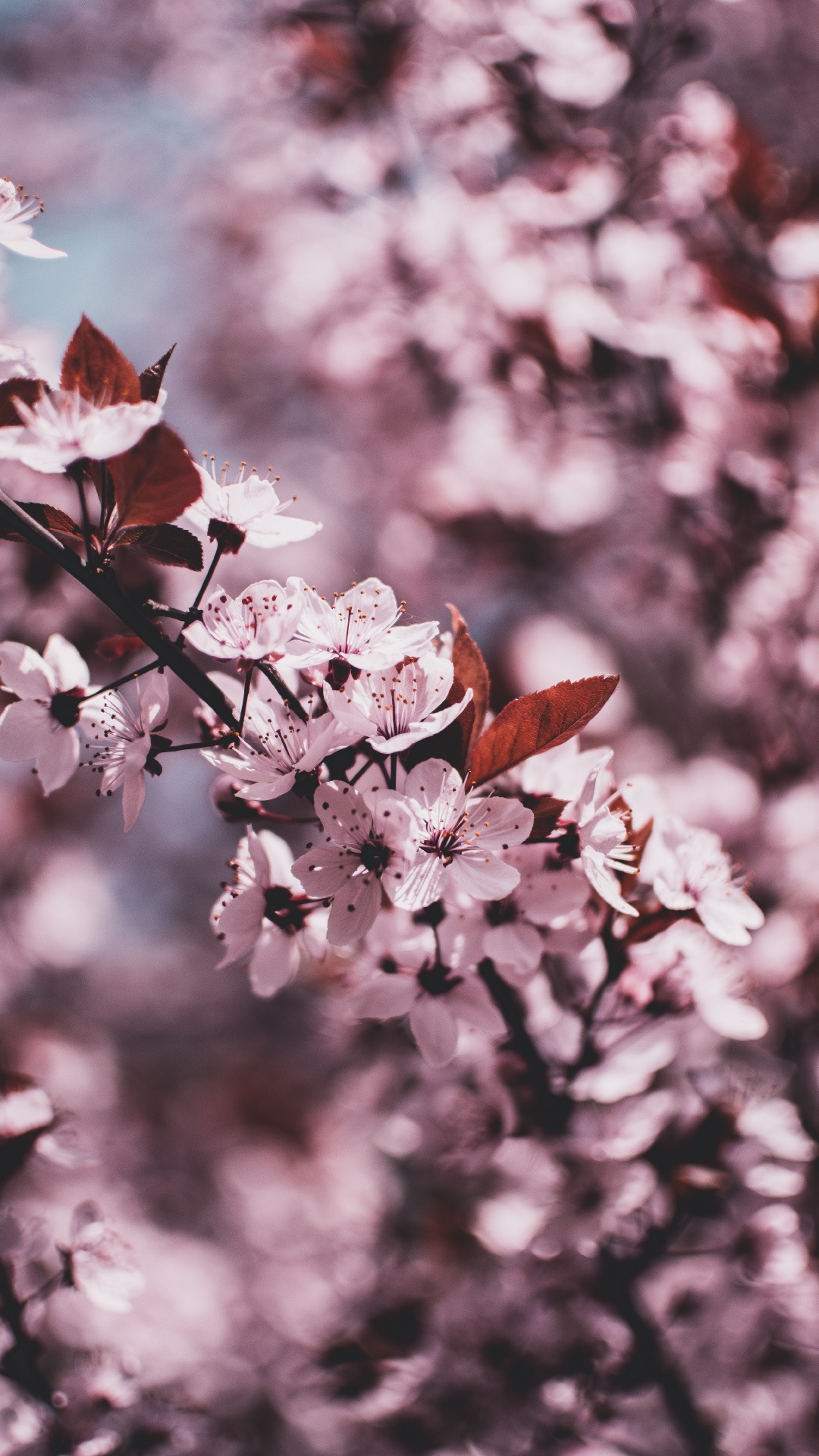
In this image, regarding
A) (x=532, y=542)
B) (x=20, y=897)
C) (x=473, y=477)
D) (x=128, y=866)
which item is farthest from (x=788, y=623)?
(x=128, y=866)

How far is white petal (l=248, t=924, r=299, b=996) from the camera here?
887 millimetres

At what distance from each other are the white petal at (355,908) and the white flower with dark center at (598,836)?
7.4 inches

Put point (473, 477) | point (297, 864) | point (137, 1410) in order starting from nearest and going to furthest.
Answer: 1. point (297, 864)
2. point (137, 1410)
3. point (473, 477)

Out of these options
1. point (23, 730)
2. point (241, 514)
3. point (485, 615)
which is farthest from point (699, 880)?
point (485, 615)

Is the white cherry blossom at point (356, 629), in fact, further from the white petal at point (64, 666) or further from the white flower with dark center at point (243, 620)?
the white petal at point (64, 666)

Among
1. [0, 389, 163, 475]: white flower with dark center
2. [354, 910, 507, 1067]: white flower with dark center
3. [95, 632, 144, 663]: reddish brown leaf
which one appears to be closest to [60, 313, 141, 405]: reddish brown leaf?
[0, 389, 163, 475]: white flower with dark center

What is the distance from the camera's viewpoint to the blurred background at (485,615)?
4.49ft

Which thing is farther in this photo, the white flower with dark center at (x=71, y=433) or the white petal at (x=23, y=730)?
the white petal at (x=23, y=730)

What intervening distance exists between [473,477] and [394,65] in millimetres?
1089

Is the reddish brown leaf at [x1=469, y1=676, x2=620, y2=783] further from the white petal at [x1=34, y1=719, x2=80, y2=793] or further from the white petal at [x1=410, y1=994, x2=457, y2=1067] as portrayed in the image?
the white petal at [x1=34, y1=719, x2=80, y2=793]

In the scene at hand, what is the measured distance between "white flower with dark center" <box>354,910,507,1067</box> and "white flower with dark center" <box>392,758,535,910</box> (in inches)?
6.3

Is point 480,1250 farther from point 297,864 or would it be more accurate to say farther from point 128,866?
point 128,866

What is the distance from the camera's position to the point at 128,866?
4.82 metres

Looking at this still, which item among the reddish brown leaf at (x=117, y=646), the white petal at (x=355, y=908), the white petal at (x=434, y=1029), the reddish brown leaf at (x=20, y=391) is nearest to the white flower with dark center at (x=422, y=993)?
the white petal at (x=434, y=1029)
